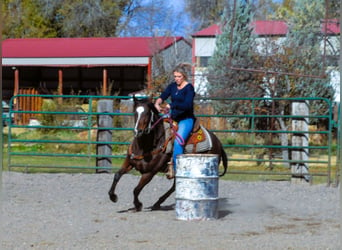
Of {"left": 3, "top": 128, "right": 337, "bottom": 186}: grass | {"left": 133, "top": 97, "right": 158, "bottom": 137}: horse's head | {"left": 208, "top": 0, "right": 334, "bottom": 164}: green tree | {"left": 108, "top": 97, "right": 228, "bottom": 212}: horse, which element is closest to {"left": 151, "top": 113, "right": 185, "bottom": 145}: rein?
{"left": 108, "top": 97, "right": 228, "bottom": 212}: horse

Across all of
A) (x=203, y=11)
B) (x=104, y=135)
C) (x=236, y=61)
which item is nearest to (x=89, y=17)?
(x=203, y=11)

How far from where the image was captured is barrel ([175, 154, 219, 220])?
896 cm

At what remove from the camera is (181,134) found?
969 centimetres

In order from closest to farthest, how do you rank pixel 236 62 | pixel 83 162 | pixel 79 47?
1. pixel 83 162
2. pixel 236 62
3. pixel 79 47

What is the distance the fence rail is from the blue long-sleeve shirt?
418 centimetres

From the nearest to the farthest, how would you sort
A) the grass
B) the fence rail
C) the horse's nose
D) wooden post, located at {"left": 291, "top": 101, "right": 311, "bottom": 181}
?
the horse's nose → wooden post, located at {"left": 291, "top": 101, "right": 311, "bottom": 181} → the fence rail → the grass

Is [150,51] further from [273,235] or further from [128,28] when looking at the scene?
[273,235]

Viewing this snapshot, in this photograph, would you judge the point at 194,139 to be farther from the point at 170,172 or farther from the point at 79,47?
the point at 79,47

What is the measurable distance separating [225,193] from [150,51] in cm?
2302

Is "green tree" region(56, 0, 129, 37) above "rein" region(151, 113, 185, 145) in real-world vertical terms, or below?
above

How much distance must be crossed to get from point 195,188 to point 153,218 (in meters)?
0.66

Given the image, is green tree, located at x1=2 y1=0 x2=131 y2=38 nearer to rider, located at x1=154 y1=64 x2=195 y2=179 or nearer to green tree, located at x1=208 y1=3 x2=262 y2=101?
green tree, located at x1=208 y1=3 x2=262 y2=101

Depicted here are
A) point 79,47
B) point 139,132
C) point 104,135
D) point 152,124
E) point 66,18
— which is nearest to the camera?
point 139,132

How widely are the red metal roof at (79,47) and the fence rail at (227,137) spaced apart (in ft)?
40.4
